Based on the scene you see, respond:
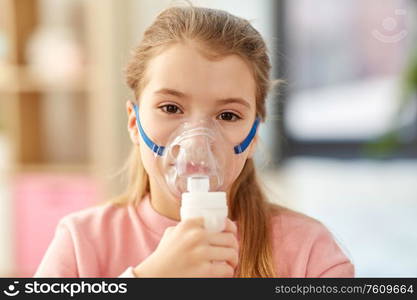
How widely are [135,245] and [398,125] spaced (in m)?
1.54

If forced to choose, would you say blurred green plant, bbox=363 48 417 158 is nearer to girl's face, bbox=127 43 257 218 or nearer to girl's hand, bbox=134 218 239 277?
girl's face, bbox=127 43 257 218

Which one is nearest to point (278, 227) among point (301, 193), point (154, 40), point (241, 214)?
point (241, 214)

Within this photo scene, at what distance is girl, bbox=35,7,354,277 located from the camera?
0.61 metres

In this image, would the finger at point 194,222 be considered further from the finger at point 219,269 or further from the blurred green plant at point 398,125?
the blurred green plant at point 398,125

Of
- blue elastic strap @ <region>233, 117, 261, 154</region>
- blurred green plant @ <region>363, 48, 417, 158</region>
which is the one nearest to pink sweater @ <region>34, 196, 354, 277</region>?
blue elastic strap @ <region>233, 117, 261, 154</region>

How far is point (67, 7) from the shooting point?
251cm

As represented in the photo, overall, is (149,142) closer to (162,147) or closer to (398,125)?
(162,147)

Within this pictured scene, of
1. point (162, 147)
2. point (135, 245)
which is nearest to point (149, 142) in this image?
point (162, 147)

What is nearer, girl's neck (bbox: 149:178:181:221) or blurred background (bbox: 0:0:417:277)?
girl's neck (bbox: 149:178:181:221)

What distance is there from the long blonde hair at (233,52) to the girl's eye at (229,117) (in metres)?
0.04

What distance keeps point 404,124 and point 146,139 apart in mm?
1553

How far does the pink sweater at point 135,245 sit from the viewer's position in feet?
2.40

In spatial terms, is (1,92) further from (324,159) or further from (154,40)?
(154,40)

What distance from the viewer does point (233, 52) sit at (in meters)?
0.68
